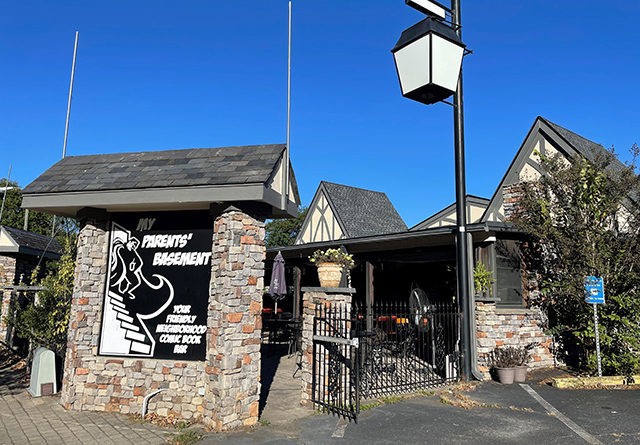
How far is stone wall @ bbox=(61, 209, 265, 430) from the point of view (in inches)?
220

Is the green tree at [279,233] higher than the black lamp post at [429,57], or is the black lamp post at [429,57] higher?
the green tree at [279,233]

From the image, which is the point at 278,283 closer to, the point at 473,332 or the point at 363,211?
the point at 473,332

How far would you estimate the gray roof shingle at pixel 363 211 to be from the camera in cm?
2102

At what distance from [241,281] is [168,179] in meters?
1.83

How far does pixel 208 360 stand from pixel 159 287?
1.38 meters

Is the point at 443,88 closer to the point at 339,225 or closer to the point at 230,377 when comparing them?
the point at 230,377

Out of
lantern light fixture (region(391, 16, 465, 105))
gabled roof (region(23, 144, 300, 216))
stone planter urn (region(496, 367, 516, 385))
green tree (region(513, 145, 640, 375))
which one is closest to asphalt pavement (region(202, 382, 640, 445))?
stone planter urn (region(496, 367, 516, 385))

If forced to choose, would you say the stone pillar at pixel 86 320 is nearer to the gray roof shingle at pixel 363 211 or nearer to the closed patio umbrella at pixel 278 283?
the closed patio umbrella at pixel 278 283

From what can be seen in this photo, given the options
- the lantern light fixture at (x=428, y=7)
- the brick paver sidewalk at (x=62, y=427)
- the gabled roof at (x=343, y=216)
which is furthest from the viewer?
the gabled roof at (x=343, y=216)

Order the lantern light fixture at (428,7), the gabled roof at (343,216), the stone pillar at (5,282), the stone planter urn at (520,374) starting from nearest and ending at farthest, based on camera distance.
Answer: the lantern light fixture at (428,7), the stone planter urn at (520,374), the stone pillar at (5,282), the gabled roof at (343,216)

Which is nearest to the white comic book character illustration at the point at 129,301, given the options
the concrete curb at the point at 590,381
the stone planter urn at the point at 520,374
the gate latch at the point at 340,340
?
the gate latch at the point at 340,340

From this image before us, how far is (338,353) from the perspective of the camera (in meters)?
6.54

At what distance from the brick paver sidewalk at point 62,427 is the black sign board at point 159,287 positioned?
0.90 metres

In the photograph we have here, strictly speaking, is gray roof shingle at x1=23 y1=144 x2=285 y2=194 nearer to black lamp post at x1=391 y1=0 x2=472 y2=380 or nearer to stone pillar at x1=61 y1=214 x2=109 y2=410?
stone pillar at x1=61 y1=214 x2=109 y2=410
